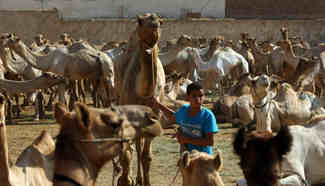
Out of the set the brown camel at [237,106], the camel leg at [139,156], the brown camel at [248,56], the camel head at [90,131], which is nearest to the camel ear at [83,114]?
the camel head at [90,131]

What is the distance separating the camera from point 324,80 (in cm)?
1688

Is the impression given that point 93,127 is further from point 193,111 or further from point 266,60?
point 266,60

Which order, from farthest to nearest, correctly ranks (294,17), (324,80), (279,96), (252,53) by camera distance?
(294,17), (252,53), (324,80), (279,96)

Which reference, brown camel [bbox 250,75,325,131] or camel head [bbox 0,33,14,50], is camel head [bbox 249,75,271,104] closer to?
brown camel [bbox 250,75,325,131]

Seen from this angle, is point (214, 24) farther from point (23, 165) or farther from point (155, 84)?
point (23, 165)

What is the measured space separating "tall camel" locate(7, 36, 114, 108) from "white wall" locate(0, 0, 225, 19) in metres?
27.7

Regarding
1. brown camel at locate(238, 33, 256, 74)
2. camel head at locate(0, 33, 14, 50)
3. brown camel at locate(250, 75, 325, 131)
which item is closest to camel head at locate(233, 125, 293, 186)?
brown camel at locate(250, 75, 325, 131)

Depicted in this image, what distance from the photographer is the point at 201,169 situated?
5.52 m

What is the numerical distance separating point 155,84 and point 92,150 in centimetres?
371

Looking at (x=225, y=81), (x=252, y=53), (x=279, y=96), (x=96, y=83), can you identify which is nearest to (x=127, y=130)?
(x=279, y=96)

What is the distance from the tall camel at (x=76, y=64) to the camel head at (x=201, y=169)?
37.9 ft

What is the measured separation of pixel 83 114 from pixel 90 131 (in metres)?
0.13

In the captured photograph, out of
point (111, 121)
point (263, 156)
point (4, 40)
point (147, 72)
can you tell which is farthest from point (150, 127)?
point (4, 40)

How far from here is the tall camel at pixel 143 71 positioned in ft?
25.1
